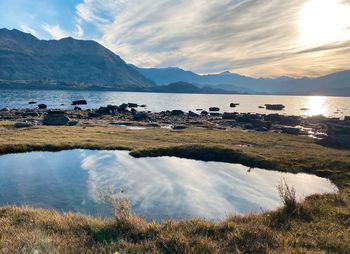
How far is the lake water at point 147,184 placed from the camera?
2134 cm

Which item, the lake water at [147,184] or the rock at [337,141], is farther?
the rock at [337,141]

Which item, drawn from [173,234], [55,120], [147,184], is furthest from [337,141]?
[55,120]

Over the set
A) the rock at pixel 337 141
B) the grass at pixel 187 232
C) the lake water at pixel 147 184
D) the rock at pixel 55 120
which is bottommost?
the rock at pixel 55 120

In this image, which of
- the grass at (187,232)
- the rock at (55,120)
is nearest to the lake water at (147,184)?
the grass at (187,232)

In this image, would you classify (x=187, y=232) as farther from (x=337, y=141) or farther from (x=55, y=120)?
(x=55, y=120)

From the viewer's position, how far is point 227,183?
2858 centimetres

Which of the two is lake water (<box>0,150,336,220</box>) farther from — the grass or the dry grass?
the dry grass

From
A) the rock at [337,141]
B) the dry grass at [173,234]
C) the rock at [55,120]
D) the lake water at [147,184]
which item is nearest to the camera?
the dry grass at [173,234]

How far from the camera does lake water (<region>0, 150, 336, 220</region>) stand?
21.3m

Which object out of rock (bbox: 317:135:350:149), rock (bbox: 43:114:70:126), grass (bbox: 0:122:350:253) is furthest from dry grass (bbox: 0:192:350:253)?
rock (bbox: 43:114:70:126)

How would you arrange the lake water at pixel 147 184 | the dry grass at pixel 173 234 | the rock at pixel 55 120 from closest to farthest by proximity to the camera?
the dry grass at pixel 173 234 → the lake water at pixel 147 184 → the rock at pixel 55 120

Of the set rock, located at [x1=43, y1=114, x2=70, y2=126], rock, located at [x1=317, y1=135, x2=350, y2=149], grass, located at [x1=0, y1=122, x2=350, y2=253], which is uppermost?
A: grass, located at [x1=0, y1=122, x2=350, y2=253]

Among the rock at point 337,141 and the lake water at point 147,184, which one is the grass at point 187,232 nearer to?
the lake water at point 147,184

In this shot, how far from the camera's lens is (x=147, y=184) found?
2727 cm
